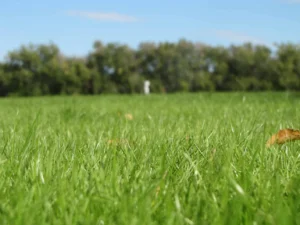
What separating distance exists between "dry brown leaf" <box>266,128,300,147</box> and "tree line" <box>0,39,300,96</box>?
2664 inches

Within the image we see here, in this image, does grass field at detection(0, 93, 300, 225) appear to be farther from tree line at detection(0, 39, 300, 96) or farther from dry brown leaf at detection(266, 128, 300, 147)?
tree line at detection(0, 39, 300, 96)

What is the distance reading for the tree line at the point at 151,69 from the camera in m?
72.2

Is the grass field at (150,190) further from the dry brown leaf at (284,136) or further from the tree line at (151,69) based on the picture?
the tree line at (151,69)

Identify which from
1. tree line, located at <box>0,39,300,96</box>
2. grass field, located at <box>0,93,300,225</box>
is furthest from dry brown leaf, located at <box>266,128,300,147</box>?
tree line, located at <box>0,39,300,96</box>

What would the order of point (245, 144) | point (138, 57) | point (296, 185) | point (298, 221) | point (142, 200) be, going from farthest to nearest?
1. point (138, 57)
2. point (245, 144)
3. point (296, 185)
4. point (142, 200)
5. point (298, 221)

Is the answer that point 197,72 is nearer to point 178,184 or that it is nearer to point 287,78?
point 287,78

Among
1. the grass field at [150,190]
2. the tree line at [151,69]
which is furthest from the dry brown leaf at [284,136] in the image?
the tree line at [151,69]

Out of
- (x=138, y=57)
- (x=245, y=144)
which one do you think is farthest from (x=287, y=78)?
(x=245, y=144)

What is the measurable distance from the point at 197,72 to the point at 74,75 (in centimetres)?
2410

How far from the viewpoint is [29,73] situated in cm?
7319

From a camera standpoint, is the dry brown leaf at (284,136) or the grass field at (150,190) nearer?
the grass field at (150,190)

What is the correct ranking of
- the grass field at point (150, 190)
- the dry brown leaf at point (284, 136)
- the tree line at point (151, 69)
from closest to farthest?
the grass field at point (150, 190) → the dry brown leaf at point (284, 136) → the tree line at point (151, 69)

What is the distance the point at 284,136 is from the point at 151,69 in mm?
78531

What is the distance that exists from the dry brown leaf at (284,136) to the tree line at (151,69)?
67.7 m
